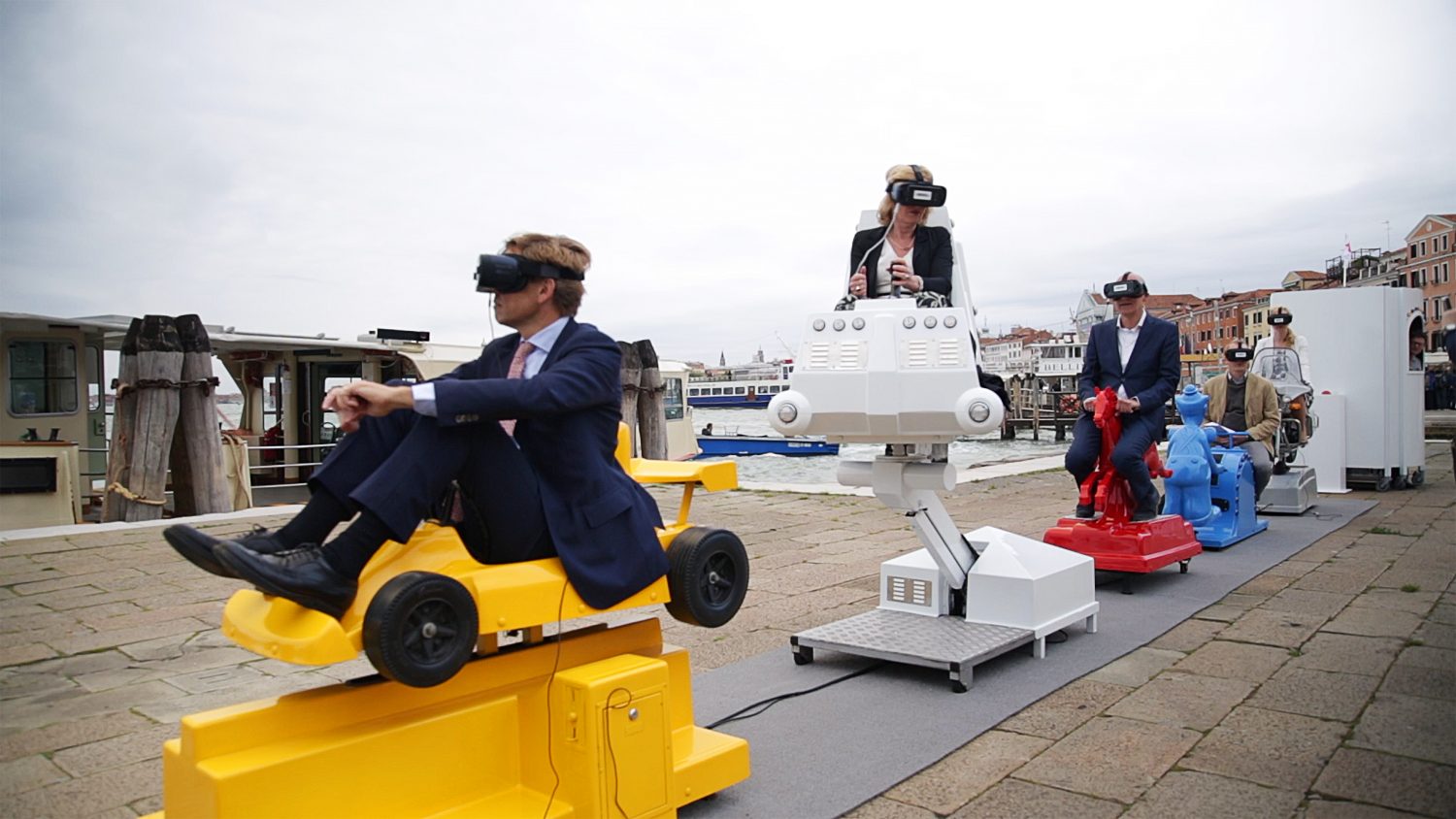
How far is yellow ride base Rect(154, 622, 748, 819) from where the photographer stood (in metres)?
2.27

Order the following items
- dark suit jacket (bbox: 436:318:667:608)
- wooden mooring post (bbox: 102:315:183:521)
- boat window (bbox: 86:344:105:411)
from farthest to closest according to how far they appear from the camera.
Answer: boat window (bbox: 86:344:105:411), wooden mooring post (bbox: 102:315:183:521), dark suit jacket (bbox: 436:318:667:608)

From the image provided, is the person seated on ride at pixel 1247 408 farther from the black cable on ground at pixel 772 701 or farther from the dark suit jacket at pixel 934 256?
the black cable on ground at pixel 772 701

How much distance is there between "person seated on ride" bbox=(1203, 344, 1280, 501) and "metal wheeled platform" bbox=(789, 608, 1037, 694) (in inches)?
203

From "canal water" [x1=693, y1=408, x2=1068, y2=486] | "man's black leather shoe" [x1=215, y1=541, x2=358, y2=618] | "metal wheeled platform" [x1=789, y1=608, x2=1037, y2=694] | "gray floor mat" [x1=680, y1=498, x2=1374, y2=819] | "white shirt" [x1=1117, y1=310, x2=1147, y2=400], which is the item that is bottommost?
"canal water" [x1=693, y1=408, x2=1068, y2=486]

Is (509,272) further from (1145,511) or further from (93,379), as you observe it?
(93,379)

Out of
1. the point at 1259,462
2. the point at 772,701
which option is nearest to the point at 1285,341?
the point at 1259,462

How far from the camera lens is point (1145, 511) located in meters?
6.40

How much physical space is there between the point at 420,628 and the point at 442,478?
37cm

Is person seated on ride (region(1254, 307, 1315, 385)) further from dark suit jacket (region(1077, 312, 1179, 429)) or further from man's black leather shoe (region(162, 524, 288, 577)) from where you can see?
man's black leather shoe (region(162, 524, 288, 577))

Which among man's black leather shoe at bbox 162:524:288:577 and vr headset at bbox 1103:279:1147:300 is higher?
vr headset at bbox 1103:279:1147:300

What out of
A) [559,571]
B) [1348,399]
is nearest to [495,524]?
[559,571]

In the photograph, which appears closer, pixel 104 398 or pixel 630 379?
pixel 104 398

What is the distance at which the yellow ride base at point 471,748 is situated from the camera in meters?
2.27

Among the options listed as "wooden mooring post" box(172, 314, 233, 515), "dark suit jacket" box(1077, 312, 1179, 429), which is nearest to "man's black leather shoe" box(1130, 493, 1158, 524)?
"dark suit jacket" box(1077, 312, 1179, 429)
